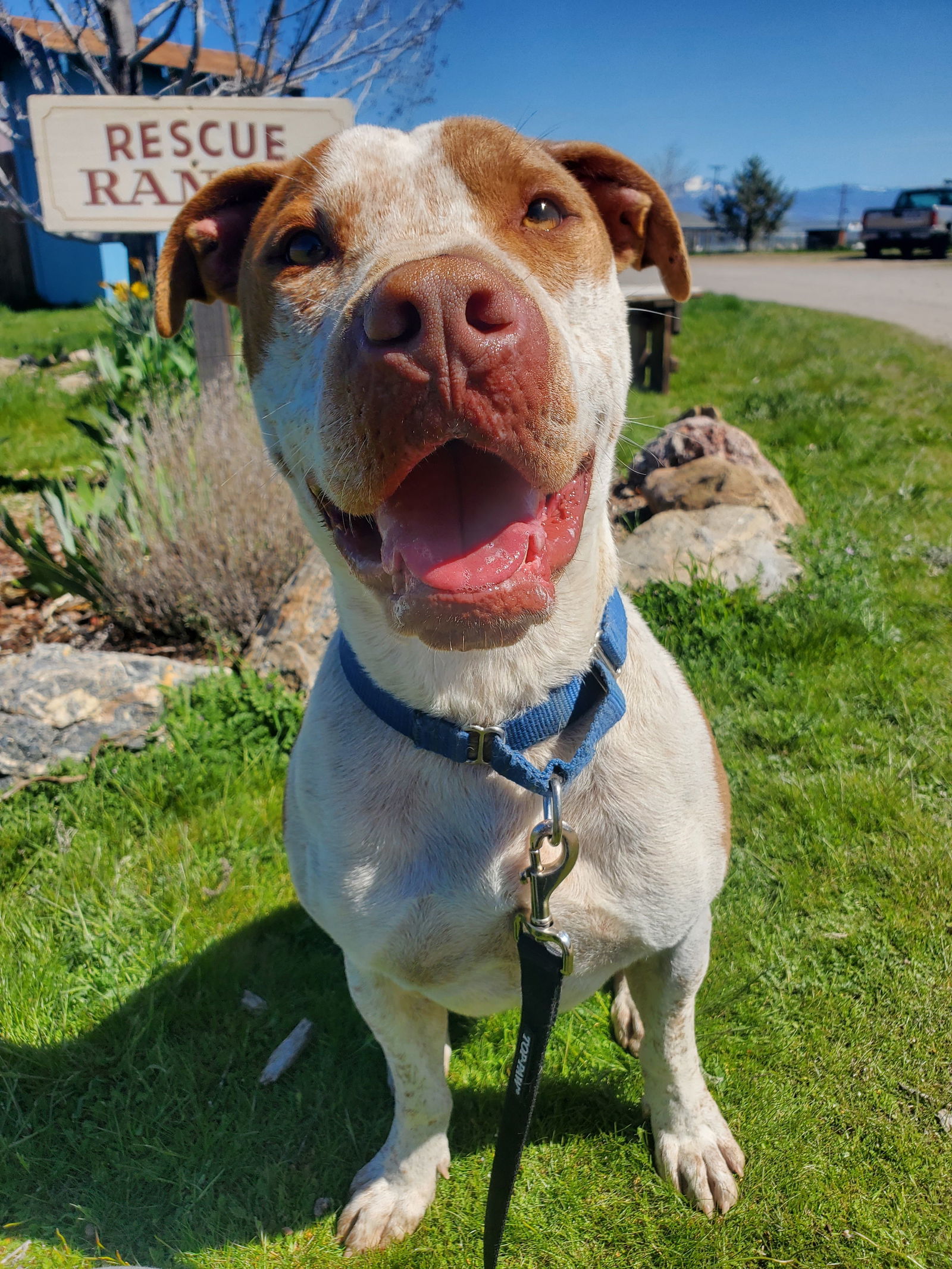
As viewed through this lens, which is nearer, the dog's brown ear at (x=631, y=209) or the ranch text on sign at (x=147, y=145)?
the dog's brown ear at (x=631, y=209)

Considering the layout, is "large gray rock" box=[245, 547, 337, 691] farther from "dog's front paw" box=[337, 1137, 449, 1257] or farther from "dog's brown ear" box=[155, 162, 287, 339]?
"dog's front paw" box=[337, 1137, 449, 1257]

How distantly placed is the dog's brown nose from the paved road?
1092 centimetres

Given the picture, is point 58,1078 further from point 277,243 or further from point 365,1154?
point 277,243

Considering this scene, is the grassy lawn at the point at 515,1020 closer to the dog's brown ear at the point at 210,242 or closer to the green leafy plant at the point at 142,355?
the dog's brown ear at the point at 210,242

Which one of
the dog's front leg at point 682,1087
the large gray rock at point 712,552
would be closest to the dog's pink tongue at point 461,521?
the dog's front leg at point 682,1087

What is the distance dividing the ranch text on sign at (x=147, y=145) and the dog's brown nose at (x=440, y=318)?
3.42 metres

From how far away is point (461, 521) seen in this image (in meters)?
1.54

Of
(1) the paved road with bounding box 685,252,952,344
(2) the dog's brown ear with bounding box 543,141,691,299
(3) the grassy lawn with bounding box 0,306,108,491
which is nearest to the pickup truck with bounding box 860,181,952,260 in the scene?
(1) the paved road with bounding box 685,252,952,344

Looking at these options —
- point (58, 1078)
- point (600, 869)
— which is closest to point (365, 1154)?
point (58, 1078)

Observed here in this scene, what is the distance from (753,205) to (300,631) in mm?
59110

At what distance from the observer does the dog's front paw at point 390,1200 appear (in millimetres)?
2174

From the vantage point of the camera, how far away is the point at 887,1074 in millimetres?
2359

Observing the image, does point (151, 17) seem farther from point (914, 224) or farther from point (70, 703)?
point (914, 224)

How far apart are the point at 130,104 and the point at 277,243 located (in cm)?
315
